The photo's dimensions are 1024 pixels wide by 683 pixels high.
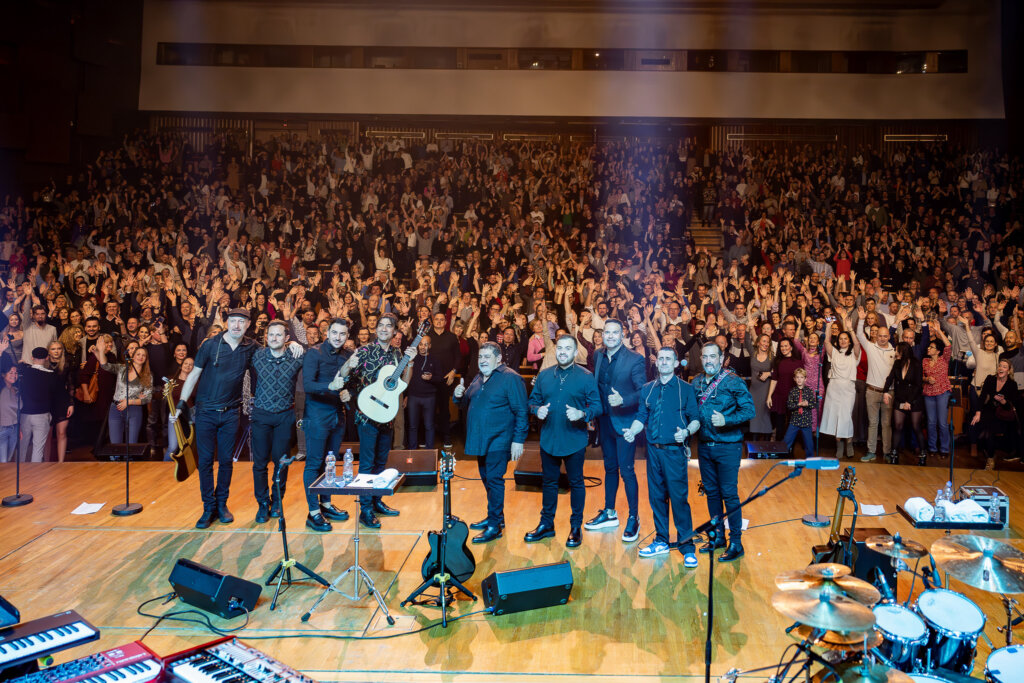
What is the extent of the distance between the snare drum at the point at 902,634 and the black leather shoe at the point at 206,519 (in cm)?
494

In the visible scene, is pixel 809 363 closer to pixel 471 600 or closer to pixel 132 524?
pixel 471 600

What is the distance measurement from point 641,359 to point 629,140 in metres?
12.6

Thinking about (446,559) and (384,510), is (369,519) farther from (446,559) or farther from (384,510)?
(446,559)

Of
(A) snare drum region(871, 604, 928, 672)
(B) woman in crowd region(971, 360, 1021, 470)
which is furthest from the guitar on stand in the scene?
(B) woman in crowd region(971, 360, 1021, 470)

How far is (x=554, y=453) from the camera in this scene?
18.4ft

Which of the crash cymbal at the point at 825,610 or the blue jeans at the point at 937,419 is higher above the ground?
the blue jeans at the point at 937,419

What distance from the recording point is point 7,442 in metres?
8.02

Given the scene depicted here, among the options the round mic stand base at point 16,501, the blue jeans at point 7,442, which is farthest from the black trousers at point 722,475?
the blue jeans at point 7,442

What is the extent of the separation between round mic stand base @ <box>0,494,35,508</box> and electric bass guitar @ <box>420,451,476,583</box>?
4201mm

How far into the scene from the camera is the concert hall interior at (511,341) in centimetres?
445

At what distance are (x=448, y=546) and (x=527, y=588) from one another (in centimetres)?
56

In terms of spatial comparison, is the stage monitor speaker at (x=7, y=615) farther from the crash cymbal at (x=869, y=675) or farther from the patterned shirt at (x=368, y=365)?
the crash cymbal at (x=869, y=675)

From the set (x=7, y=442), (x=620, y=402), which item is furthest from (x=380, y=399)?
(x=7, y=442)

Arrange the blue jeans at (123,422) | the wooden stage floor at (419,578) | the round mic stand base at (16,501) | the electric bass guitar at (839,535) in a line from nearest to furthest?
1. the wooden stage floor at (419,578)
2. the electric bass guitar at (839,535)
3. the round mic stand base at (16,501)
4. the blue jeans at (123,422)
